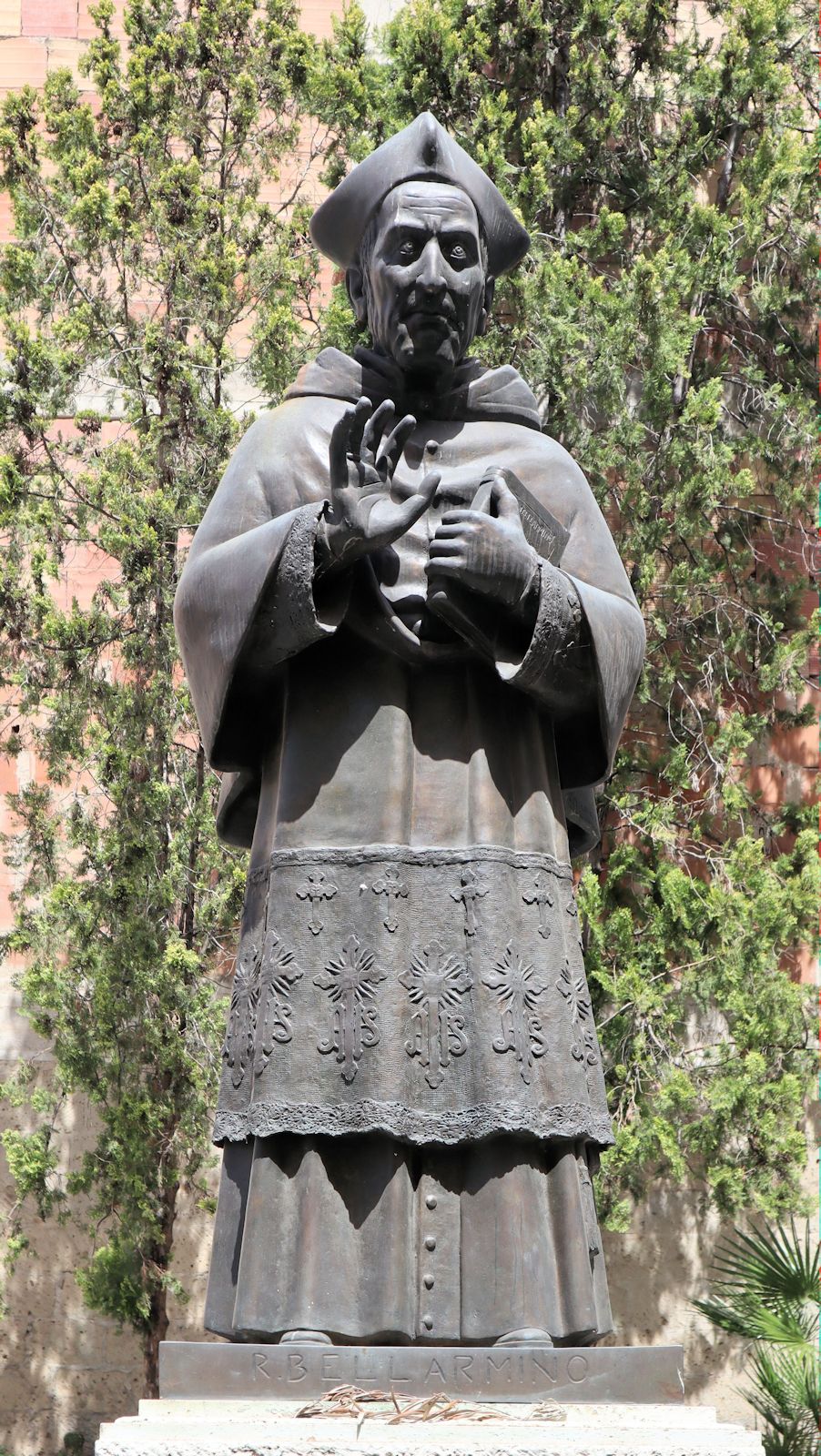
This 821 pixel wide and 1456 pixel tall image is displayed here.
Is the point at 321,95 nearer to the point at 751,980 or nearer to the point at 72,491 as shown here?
the point at 72,491

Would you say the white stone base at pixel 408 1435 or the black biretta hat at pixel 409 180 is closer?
the white stone base at pixel 408 1435

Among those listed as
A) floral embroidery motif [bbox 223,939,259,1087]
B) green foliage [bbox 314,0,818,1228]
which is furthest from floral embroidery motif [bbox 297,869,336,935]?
green foliage [bbox 314,0,818,1228]

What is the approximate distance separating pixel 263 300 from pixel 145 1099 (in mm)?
4288

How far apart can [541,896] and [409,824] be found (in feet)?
0.96

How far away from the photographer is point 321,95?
10234 millimetres

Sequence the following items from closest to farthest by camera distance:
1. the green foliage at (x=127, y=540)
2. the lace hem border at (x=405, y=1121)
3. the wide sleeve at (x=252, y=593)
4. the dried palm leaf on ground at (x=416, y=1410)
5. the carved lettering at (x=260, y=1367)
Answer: the dried palm leaf on ground at (x=416, y=1410) → the carved lettering at (x=260, y=1367) → the lace hem border at (x=405, y=1121) → the wide sleeve at (x=252, y=593) → the green foliage at (x=127, y=540)

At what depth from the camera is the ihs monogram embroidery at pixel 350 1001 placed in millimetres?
3373

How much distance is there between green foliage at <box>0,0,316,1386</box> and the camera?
901 centimetres

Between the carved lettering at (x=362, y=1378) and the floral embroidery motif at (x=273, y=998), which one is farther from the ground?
the floral embroidery motif at (x=273, y=998)

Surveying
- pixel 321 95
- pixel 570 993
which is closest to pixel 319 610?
pixel 570 993

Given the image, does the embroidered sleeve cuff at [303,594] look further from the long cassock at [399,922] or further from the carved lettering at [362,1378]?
the carved lettering at [362,1378]

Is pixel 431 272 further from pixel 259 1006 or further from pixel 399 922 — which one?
pixel 259 1006

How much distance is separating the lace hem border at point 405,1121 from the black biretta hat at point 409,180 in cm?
194

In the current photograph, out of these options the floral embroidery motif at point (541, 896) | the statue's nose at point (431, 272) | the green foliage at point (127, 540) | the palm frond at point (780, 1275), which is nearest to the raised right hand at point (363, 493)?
the statue's nose at point (431, 272)
